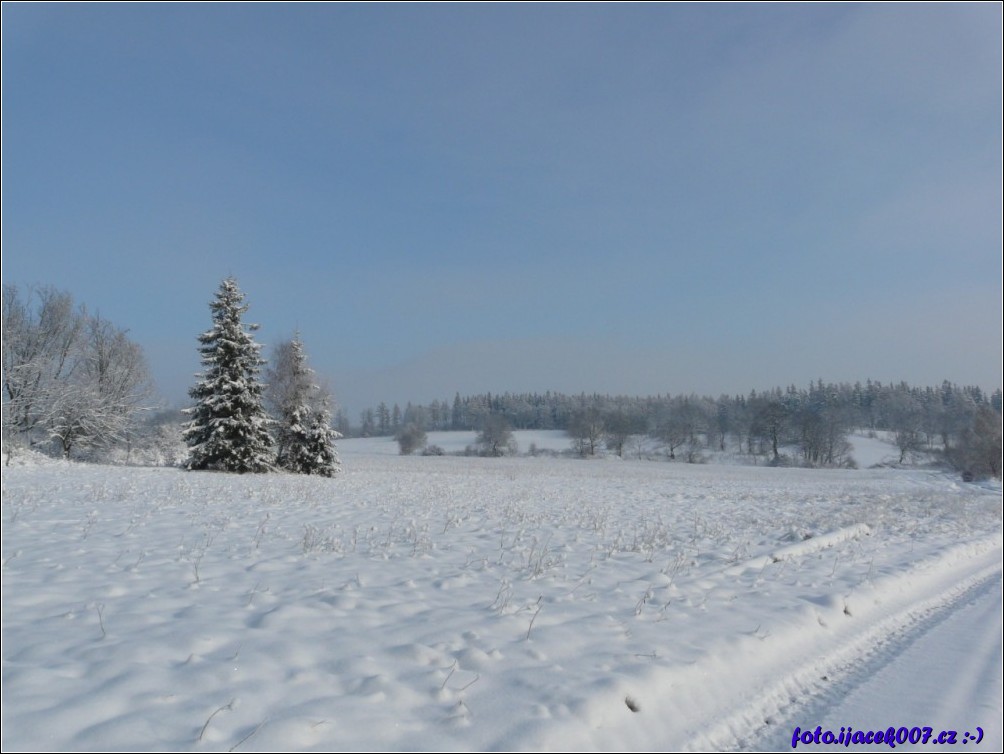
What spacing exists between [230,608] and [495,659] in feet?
8.55

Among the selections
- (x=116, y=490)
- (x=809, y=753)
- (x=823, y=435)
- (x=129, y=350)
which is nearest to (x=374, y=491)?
(x=116, y=490)

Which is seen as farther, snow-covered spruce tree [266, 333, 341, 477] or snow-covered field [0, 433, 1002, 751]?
snow-covered spruce tree [266, 333, 341, 477]

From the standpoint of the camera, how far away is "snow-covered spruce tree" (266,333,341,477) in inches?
1078

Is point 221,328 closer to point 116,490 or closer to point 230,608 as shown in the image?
point 116,490

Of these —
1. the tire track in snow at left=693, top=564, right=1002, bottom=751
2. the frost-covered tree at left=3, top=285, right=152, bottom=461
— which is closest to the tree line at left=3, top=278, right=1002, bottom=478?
the frost-covered tree at left=3, top=285, right=152, bottom=461

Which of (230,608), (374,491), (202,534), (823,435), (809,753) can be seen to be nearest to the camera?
(809,753)

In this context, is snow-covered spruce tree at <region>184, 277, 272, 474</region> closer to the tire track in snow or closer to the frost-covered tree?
the frost-covered tree

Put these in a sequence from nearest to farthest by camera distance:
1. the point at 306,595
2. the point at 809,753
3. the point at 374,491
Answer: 1. the point at 809,753
2. the point at 306,595
3. the point at 374,491

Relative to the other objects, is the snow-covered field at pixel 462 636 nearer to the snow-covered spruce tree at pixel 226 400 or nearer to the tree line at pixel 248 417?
the tree line at pixel 248 417

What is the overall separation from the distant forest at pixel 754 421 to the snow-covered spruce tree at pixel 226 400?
107 feet

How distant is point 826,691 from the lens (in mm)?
4770

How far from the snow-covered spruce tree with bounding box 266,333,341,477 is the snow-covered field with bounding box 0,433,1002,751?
16978mm

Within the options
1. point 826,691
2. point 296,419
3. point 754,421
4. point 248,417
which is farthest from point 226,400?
point 754,421

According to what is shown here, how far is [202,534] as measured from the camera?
28.4 ft
